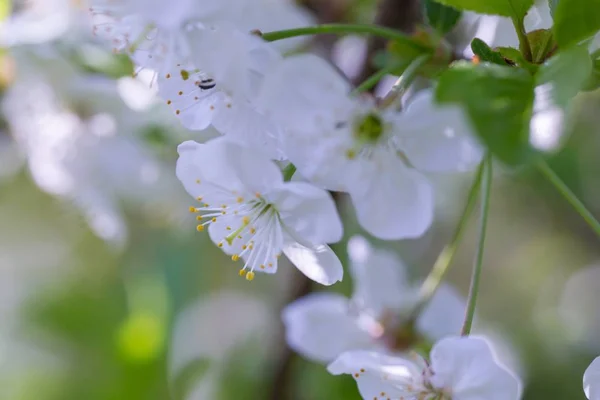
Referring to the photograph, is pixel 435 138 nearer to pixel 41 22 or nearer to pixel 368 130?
pixel 368 130

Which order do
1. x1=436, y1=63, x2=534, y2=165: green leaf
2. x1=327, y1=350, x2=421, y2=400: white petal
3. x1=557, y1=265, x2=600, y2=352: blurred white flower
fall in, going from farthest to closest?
x1=557, y1=265, x2=600, y2=352: blurred white flower
x1=327, y1=350, x2=421, y2=400: white petal
x1=436, y1=63, x2=534, y2=165: green leaf

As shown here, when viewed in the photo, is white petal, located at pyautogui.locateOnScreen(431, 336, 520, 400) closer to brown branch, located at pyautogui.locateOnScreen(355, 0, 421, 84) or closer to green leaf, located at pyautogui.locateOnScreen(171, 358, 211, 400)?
brown branch, located at pyautogui.locateOnScreen(355, 0, 421, 84)

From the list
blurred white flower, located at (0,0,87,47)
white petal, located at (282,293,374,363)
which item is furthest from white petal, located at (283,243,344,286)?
blurred white flower, located at (0,0,87,47)

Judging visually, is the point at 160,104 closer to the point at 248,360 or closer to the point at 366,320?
the point at 366,320

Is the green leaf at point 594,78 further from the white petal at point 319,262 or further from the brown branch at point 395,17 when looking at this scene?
the brown branch at point 395,17

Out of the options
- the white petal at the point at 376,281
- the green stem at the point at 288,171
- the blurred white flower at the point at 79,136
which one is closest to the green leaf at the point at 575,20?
the green stem at the point at 288,171

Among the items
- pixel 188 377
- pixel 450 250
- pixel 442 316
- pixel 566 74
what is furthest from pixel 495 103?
pixel 188 377
